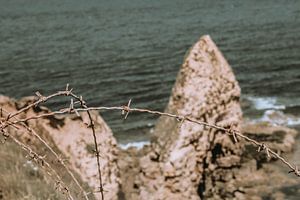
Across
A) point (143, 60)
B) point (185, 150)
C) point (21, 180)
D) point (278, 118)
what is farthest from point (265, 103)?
point (21, 180)

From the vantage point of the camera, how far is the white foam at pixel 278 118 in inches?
854

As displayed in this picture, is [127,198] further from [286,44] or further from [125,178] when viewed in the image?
[286,44]

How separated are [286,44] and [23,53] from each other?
2373 cm

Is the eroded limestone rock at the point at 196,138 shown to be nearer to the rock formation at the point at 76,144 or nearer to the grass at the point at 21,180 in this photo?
the rock formation at the point at 76,144

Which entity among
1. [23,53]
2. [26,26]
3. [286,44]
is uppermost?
[26,26]

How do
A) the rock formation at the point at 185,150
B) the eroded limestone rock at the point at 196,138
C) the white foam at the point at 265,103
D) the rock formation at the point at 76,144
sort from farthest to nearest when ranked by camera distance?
the white foam at the point at 265,103
the eroded limestone rock at the point at 196,138
the rock formation at the point at 185,150
the rock formation at the point at 76,144

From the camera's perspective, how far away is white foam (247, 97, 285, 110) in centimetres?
2472

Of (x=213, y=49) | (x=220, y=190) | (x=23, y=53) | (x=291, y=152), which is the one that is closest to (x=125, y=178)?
(x=220, y=190)

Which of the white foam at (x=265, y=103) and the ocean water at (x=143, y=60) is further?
the ocean water at (x=143, y=60)

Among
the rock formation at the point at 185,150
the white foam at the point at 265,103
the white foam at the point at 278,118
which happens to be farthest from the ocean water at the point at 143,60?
the rock formation at the point at 185,150

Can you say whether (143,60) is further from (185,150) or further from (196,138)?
(185,150)

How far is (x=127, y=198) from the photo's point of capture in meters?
10.4

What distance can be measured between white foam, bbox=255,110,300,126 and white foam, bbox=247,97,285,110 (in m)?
1.05

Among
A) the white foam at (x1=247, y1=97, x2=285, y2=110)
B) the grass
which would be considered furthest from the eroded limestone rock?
the white foam at (x1=247, y1=97, x2=285, y2=110)
